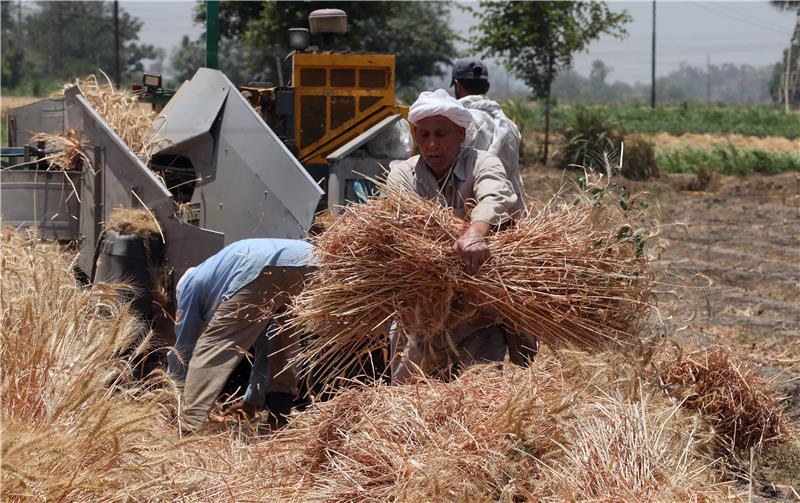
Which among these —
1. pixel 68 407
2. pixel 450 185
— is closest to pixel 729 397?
pixel 450 185

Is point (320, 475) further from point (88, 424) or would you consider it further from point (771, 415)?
point (771, 415)

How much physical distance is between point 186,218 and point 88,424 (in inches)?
144

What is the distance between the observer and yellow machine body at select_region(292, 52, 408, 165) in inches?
333

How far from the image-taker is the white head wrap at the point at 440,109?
4.72 meters

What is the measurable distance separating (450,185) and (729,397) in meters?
1.92

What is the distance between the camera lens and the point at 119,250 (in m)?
6.67

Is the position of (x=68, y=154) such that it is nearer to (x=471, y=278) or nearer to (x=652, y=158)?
(x=471, y=278)

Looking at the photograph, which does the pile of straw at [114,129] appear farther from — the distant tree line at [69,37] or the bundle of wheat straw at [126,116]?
the distant tree line at [69,37]

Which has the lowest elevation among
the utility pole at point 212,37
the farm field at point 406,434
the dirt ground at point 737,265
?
the dirt ground at point 737,265

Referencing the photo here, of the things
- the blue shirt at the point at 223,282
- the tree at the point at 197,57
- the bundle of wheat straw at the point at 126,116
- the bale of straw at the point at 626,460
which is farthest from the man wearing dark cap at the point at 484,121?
the tree at the point at 197,57

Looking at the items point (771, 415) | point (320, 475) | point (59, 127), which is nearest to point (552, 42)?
point (59, 127)

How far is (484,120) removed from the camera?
5.78 m

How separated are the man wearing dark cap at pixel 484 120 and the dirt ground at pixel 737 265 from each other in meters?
0.30

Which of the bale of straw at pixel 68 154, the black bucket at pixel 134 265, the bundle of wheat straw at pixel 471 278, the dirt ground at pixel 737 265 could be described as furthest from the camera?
the dirt ground at pixel 737 265
